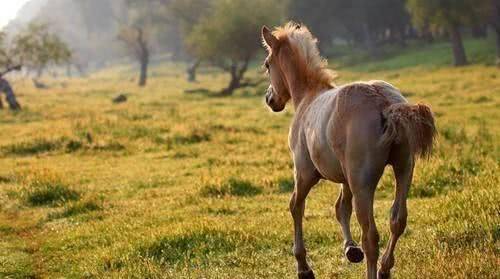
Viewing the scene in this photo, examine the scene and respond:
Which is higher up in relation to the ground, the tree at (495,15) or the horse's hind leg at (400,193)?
the horse's hind leg at (400,193)

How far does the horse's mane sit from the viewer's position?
8.34 meters

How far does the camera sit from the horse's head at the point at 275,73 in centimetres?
878

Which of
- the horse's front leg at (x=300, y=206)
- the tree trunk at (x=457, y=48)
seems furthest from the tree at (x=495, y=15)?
the horse's front leg at (x=300, y=206)

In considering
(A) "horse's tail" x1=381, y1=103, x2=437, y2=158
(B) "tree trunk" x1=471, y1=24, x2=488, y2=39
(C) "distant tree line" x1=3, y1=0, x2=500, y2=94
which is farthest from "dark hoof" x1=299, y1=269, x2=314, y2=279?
(B) "tree trunk" x1=471, y1=24, x2=488, y2=39

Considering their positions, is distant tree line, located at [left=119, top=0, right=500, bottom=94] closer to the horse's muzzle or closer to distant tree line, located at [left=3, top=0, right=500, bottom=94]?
distant tree line, located at [left=3, top=0, right=500, bottom=94]

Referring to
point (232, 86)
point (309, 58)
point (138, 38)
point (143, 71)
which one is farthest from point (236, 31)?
point (309, 58)

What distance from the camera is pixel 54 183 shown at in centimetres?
1512

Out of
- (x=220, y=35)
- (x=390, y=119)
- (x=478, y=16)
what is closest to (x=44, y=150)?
(x=390, y=119)

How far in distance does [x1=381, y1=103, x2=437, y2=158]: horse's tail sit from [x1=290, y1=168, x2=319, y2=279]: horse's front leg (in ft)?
5.52

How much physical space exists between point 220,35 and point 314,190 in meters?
41.4

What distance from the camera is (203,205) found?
501 inches

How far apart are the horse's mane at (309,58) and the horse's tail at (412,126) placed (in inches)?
92.3

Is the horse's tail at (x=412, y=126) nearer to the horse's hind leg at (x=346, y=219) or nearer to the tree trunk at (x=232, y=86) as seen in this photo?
the horse's hind leg at (x=346, y=219)

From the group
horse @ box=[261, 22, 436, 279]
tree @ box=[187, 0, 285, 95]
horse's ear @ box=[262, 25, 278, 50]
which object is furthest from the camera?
tree @ box=[187, 0, 285, 95]
